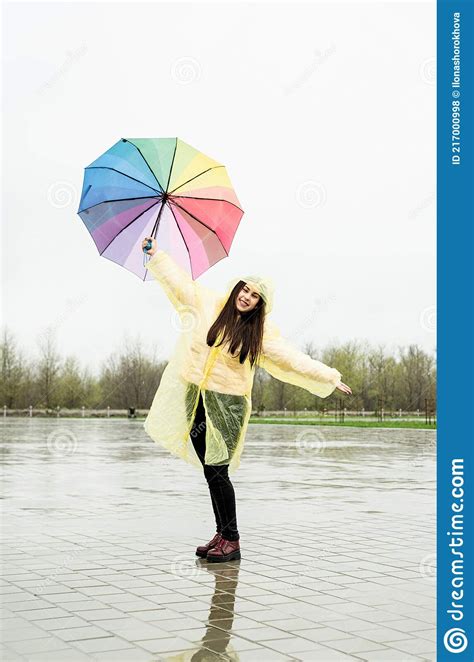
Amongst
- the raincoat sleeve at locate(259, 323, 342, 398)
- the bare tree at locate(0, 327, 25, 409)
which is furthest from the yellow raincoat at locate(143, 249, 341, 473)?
the bare tree at locate(0, 327, 25, 409)

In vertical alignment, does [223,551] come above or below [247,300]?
below

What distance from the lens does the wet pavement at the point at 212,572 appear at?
4.34 metres

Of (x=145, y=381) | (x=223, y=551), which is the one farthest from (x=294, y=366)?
(x=145, y=381)

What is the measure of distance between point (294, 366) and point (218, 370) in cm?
57

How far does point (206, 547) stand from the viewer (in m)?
6.66

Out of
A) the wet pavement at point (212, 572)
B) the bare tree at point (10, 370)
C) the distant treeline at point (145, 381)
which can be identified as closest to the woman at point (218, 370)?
the wet pavement at point (212, 572)

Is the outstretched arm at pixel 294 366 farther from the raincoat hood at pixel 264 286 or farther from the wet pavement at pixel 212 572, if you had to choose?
the wet pavement at pixel 212 572

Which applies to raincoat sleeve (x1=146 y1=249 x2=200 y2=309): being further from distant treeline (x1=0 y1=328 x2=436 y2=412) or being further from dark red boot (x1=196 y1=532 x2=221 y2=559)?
distant treeline (x1=0 y1=328 x2=436 y2=412)

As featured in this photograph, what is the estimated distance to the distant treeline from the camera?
55.6 m

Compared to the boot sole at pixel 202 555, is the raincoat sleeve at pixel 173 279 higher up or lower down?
higher up
